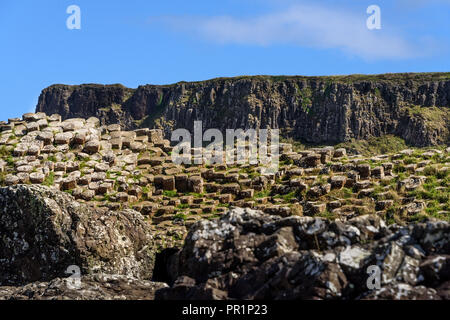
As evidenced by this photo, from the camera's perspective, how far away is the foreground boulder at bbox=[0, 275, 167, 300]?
9.12 metres

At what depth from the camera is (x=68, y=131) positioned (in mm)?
22547

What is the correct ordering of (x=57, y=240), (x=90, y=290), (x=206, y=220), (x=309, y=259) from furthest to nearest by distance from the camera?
(x=57, y=240), (x=206, y=220), (x=90, y=290), (x=309, y=259)

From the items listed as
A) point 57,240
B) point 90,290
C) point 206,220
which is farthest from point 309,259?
point 57,240

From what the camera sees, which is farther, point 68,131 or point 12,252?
point 68,131

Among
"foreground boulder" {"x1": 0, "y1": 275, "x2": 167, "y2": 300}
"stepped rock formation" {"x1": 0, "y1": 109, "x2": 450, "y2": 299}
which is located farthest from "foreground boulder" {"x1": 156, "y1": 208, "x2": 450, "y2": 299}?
"foreground boulder" {"x1": 0, "y1": 275, "x2": 167, "y2": 300}

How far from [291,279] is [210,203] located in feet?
37.9

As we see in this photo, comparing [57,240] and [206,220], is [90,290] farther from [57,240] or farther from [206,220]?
[57,240]

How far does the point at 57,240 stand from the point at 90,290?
362 centimetres

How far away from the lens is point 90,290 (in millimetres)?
9352

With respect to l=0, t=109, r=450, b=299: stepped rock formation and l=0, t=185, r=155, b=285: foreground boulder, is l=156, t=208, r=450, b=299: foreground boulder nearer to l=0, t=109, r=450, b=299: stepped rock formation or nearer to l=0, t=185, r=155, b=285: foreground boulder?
l=0, t=109, r=450, b=299: stepped rock formation

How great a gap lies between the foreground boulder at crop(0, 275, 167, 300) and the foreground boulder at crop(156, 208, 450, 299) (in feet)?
3.92
